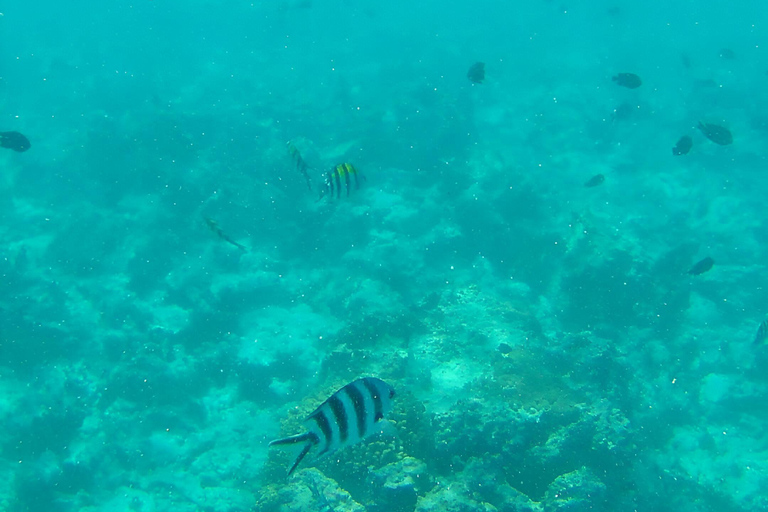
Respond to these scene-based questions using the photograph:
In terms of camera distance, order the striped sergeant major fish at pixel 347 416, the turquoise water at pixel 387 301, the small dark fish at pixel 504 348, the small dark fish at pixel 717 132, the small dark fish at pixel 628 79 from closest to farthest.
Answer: the striped sergeant major fish at pixel 347 416 → the turquoise water at pixel 387 301 → the small dark fish at pixel 717 132 → the small dark fish at pixel 504 348 → the small dark fish at pixel 628 79

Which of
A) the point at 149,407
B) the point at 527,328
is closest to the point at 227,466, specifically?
the point at 149,407

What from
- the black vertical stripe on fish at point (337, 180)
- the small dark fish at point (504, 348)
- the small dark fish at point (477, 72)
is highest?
the small dark fish at point (477, 72)

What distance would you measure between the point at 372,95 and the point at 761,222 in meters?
19.5

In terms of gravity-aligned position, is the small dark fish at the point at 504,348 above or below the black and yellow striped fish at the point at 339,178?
below

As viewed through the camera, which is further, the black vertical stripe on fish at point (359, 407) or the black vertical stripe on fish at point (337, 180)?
the black vertical stripe on fish at point (337, 180)

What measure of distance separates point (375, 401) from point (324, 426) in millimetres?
289

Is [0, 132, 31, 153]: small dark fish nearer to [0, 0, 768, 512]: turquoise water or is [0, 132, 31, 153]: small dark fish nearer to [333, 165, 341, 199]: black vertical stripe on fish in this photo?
[0, 0, 768, 512]: turquoise water

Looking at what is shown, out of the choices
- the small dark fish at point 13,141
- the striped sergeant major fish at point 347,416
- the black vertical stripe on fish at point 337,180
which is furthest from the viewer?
the small dark fish at point 13,141

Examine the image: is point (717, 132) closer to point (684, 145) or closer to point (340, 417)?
point (684, 145)

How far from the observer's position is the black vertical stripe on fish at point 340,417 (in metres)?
2.05

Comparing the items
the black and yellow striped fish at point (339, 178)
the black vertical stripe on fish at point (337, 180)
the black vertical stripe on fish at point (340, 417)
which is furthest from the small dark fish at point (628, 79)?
the black vertical stripe on fish at point (340, 417)

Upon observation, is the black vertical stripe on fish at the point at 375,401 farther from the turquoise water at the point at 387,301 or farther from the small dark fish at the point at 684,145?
the small dark fish at the point at 684,145

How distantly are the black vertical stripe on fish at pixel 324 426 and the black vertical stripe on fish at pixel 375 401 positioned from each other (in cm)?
24

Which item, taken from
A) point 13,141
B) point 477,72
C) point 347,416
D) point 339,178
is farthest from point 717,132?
point 13,141
